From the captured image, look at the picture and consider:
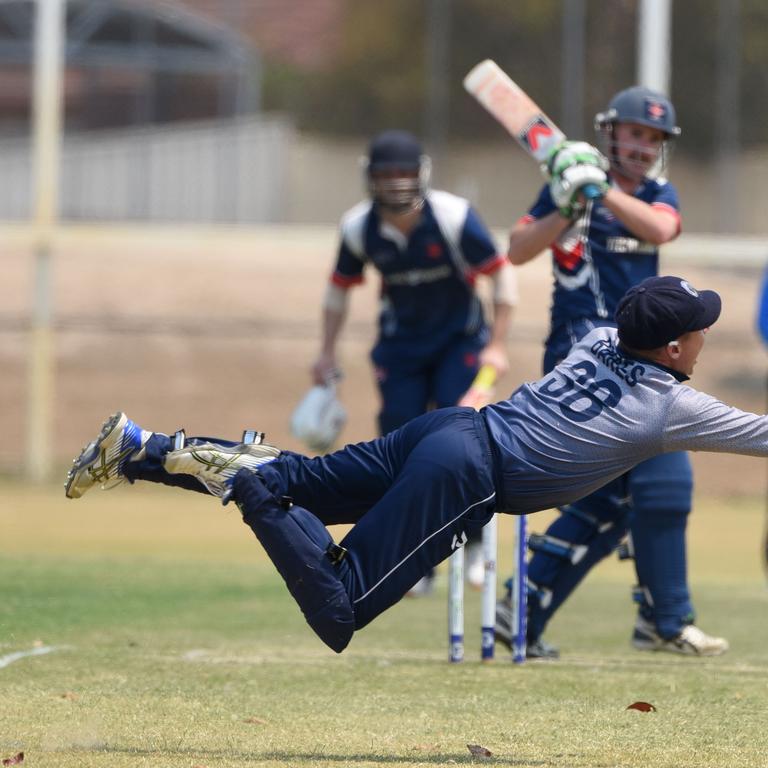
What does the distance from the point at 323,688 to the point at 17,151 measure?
12616mm

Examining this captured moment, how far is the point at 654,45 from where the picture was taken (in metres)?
14.9

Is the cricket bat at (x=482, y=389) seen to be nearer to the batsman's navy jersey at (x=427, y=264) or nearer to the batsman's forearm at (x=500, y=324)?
the batsman's forearm at (x=500, y=324)

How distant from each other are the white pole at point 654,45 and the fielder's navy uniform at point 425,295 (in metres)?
6.52

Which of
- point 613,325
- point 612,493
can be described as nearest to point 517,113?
point 613,325

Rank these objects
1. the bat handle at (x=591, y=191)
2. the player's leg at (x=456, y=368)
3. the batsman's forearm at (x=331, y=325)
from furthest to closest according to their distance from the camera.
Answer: the batsman's forearm at (x=331, y=325), the player's leg at (x=456, y=368), the bat handle at (x=591, y=191)

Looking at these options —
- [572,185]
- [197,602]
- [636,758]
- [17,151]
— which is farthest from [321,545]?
[17,151]

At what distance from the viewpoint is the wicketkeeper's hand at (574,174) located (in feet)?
20.5

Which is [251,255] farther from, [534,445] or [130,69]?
[534,445]

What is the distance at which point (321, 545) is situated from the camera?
193 inches

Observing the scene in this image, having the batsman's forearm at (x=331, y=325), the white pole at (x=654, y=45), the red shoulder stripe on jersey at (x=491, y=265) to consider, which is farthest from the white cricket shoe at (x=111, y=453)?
the white pole at (x=654, y=45)

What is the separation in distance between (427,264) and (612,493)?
2142 mm

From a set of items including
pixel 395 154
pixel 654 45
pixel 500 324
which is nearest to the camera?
pixel 395 154

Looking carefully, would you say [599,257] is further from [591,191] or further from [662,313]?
[662,313]

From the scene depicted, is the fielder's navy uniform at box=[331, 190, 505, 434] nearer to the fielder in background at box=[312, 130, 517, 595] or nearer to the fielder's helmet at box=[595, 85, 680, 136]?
the fielder in background at box=[312, 130, 517, 595]
